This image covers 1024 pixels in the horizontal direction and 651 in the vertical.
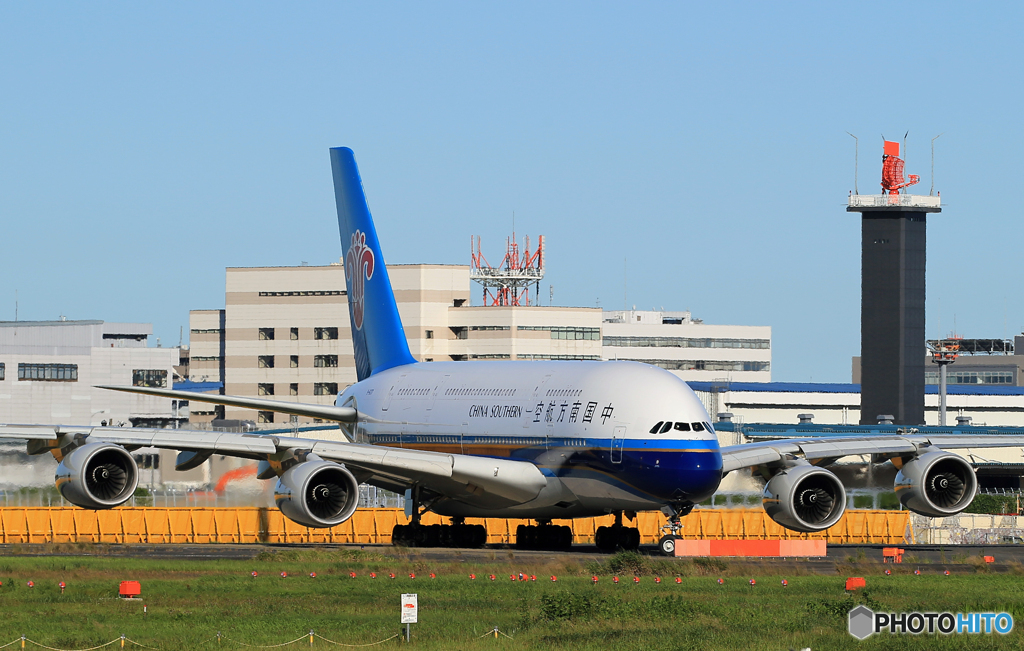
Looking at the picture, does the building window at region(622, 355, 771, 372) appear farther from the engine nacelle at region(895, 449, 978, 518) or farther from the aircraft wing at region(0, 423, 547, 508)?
the aircraft wing at region(0, 423, 547, 508)

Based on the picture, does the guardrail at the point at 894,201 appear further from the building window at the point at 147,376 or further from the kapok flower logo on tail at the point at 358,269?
the kapok flower logo on tail at the point at 358,269

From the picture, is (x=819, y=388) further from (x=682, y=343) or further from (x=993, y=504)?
(x=993, y=504)

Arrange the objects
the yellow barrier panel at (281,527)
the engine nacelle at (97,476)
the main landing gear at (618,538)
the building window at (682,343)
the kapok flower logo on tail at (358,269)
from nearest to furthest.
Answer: the engine nacelle at (97,476) → the main landing gear at (618,538) → the yellow barrier panel at (281,527) → the kapok flower logo on tail at (358,269) → the building window at (682,343)

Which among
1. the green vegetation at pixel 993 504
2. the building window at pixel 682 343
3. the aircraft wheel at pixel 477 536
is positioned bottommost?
the green vegetation at pixel 993 504

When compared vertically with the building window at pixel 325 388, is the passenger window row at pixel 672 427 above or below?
above

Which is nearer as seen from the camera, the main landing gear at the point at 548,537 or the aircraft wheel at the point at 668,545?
the aircraft wheel at the point at 668,545

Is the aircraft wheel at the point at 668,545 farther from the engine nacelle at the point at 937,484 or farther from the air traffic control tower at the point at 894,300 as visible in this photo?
the air traffic control tower at the point at 894,300

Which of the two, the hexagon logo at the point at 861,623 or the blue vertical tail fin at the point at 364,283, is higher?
the blue vertical tail fin at the point at 364,283

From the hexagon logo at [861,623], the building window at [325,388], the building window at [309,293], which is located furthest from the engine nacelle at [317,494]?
the building window at [325,388]

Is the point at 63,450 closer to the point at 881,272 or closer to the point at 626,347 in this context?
the point at 881,272

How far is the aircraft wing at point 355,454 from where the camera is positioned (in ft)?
132

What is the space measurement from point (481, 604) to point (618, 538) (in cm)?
1451

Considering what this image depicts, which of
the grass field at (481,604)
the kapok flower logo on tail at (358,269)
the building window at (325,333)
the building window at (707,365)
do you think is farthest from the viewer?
the building window at (707,365)

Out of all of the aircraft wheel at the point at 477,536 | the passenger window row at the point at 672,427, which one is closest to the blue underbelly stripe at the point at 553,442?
the passenger window row at the point at 672,427
